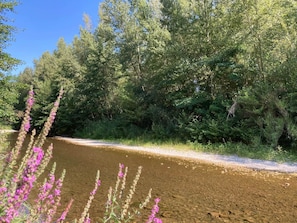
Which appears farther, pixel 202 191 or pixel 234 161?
pixel 234 161

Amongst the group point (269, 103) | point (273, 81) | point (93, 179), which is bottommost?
point (93, 179)

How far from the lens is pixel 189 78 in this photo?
21.4 meters

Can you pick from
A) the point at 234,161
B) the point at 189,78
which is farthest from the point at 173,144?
the point at 234,161

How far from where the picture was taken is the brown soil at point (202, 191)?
18.8ft

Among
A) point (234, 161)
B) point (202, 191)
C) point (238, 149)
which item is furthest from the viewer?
point (238, 149)

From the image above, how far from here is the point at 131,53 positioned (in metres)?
28.0

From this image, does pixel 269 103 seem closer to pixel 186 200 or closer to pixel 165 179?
pixel 165 179


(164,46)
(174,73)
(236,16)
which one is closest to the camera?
(236,16)

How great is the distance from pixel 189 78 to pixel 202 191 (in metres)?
14.7

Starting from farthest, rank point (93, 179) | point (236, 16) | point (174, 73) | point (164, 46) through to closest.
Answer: point (164, 46), point (174, 73), point (236, 16), point (93, 179)

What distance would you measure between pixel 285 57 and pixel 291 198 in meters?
10.3

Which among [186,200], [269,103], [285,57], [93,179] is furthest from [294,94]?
[93,179]

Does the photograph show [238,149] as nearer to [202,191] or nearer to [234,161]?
[234,161]

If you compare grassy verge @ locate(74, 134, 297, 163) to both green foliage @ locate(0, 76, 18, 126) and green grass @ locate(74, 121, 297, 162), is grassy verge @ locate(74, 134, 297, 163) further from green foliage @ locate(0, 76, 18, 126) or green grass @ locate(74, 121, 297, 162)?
green foliage @ locate(0, 76, 18, 126)
